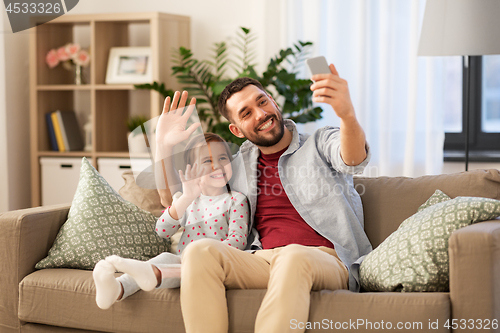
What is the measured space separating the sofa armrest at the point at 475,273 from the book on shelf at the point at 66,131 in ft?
8.65

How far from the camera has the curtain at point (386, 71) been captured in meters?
2.80

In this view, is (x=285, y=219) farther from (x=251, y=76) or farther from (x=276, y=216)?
(x=251, y=76)

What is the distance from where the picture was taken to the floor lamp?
6.52ft

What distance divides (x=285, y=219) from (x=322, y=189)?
16 cm

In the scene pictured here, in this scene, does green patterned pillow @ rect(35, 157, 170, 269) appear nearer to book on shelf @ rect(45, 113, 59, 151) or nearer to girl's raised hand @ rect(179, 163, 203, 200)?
girl's raised hand @ rect(179, 163, 203, 200)

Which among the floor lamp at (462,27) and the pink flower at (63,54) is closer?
the floor lamp at (462,27)

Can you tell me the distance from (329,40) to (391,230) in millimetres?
1554

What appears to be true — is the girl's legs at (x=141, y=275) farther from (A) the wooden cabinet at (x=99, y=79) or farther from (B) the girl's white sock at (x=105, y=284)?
(A) the wooden cabinet at (x=99, y=79)

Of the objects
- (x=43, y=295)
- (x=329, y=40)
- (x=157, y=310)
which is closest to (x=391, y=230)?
(x=157, y=310)

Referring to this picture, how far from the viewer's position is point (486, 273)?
121 centimetres

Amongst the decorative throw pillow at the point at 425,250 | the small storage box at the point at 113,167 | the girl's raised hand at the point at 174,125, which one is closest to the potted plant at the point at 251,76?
the small storage box at the point at 113,167

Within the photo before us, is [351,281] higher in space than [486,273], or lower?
lower

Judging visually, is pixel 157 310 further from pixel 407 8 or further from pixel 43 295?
pixel 407 8

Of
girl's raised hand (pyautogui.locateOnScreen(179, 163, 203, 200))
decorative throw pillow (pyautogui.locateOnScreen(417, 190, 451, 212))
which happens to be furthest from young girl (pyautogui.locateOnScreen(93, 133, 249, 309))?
decorative throw pillow (pyautogui.locateOnScreen(417, 190, 451, 212))
